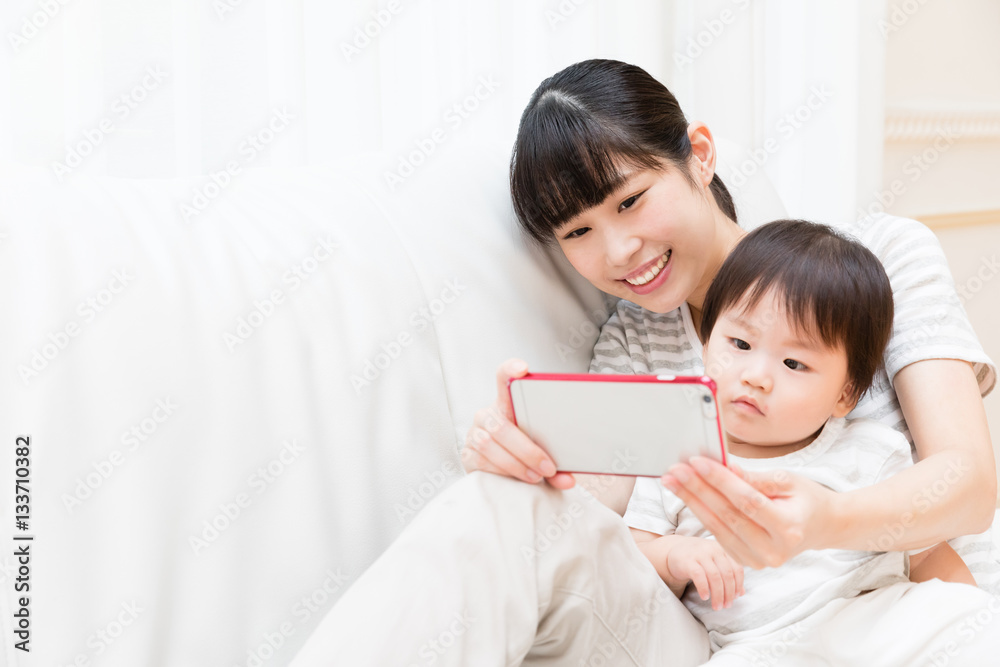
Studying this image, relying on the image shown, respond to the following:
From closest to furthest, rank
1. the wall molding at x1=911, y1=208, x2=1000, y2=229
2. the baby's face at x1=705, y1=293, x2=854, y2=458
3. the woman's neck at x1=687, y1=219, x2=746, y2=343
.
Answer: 1. the baby's face at x1=705, y1=293, x2=854, y2=458
2. the woman's neck at x1=687, y1=219, x2=746, y2=343
3. the wall molding at x1=911, y1=208, x2=1000, y2=229

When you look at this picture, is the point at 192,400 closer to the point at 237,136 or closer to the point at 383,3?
the point at 237,136

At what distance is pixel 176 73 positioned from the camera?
4.51 ft

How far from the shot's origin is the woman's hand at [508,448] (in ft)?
2.65

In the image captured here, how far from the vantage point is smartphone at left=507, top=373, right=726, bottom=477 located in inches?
27.6

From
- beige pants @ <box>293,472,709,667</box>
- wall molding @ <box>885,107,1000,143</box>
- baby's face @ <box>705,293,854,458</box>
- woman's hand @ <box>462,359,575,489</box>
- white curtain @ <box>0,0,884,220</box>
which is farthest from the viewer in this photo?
wall molding @ <box>885,107,1000,143</box>

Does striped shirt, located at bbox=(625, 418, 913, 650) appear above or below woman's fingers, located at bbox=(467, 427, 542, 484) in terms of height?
below

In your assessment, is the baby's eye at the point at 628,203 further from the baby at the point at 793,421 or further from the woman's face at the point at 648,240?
the baby at the point at 793,421

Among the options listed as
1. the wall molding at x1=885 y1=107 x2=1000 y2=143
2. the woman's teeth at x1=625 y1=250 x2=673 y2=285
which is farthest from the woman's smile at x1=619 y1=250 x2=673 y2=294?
the wall molding at x1=885 y1=107 x2=1000 y2=143

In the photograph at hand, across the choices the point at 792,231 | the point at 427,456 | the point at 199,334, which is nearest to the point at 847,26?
the point at 792,231

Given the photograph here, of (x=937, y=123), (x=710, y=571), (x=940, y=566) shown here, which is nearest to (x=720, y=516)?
(x=710, y=571)

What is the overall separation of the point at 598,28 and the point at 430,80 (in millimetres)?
461

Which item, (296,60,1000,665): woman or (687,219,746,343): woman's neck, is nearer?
(296,60,1000,665): woman

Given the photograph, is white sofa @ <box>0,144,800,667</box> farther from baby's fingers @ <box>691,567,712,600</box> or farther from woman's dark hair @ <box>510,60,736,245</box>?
baby's fingers @ <box>691,567,712,600</box>

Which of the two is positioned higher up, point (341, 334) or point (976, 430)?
point (341, 334)
